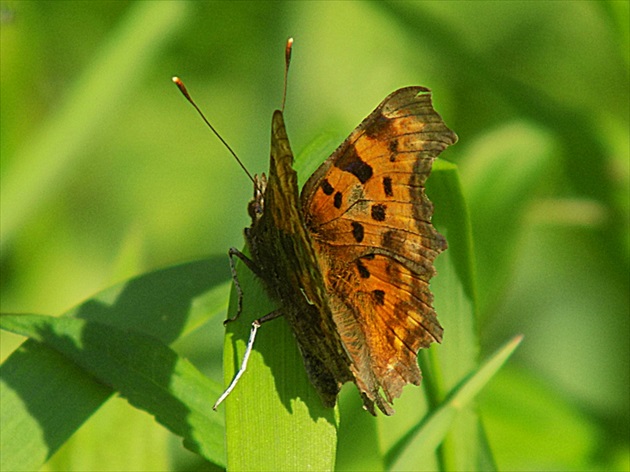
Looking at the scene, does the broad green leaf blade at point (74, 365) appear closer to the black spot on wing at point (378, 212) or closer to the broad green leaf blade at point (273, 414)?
the broad green leaf blade at point (273, 414)

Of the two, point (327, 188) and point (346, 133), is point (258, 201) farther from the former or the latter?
point (346, 133)

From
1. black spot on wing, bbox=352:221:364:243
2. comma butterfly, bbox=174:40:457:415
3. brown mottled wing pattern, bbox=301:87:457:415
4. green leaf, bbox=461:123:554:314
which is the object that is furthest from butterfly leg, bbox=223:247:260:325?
green leaf, bbox=461:123:554:314

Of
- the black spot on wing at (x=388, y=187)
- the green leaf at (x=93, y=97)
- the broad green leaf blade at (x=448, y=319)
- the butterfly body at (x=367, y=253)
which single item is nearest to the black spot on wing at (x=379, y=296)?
the butterfly body at (x=367, y=253)

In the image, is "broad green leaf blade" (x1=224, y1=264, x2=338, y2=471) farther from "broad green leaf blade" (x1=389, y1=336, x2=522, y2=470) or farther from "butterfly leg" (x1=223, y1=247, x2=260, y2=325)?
"broad green leaf blade" (x1=389, y1=336, x2=522, y2=470)

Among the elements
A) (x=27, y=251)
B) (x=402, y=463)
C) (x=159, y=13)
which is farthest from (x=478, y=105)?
(x=402, y=463)

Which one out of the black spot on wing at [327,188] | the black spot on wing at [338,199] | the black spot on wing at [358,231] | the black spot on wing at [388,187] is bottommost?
the black spot on wing at [358,231]
